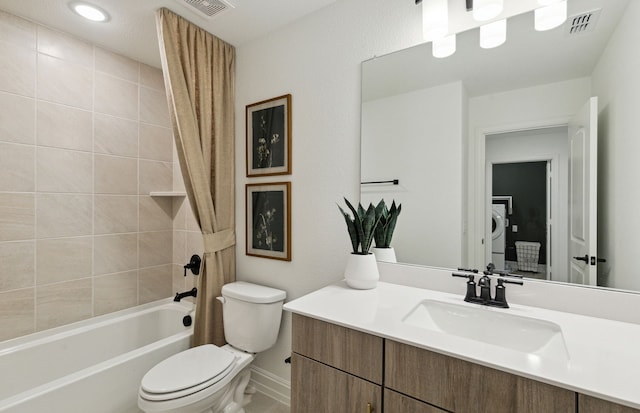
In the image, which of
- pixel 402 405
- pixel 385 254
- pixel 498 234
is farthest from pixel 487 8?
pixel 402 405

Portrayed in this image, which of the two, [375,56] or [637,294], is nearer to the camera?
[637,294]

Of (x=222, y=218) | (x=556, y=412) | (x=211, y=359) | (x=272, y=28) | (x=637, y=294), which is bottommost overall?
(x=211, y=359)

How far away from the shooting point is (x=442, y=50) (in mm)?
1393

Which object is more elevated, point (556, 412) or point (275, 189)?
point (275, 189)

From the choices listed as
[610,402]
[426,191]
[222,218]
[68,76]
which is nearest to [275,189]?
[222,218]

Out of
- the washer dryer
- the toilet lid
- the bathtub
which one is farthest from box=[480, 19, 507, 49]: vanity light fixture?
the bathtub

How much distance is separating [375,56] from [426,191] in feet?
2.48

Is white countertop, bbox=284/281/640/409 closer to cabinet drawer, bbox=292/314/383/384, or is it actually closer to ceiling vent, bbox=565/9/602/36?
cabinet drawer, bbox=292/314/383/384

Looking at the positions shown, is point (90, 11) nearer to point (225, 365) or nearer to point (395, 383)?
point (225, 365)

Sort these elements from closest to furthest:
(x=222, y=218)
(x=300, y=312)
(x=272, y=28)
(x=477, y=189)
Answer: (x=300, y=312), (x=477, y=189), (x=272, y=28), (x=222, y=218)

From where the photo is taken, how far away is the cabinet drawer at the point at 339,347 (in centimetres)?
98

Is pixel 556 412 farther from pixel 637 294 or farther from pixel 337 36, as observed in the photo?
pixel 337 36

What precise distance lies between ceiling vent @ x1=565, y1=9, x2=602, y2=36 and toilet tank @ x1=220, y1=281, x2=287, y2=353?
73.3 inches

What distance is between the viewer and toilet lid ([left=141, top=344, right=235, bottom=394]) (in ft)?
4.42
